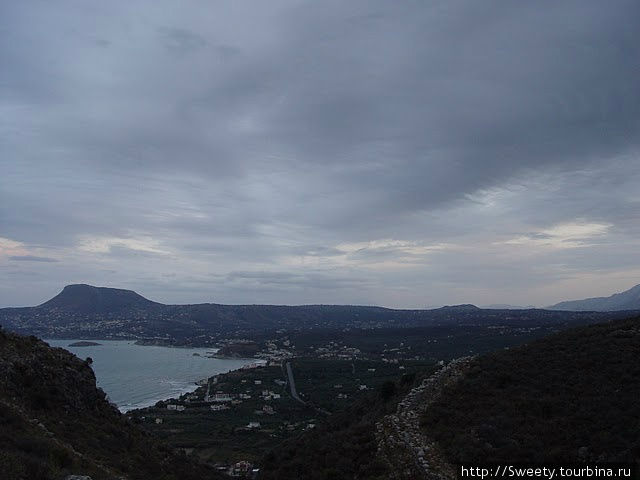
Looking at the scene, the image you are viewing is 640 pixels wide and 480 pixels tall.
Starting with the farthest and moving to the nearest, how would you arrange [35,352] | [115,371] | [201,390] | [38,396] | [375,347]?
[375,347], [115,371], [201,390], [35,352], [38,396]

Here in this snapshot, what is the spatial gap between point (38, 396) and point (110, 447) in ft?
10.3

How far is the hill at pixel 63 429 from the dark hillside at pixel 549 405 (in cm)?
925

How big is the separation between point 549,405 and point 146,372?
97988 mm

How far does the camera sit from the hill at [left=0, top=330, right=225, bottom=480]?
1096 centimetres

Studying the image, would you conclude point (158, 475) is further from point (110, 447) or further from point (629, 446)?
point (629, 446)

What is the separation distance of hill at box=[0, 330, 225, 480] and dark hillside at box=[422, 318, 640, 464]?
9247mm

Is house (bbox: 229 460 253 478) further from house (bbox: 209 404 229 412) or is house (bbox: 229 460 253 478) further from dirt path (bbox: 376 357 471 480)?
house (bbox: 209 404 229 412)

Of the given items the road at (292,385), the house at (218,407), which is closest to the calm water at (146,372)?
the house at (218,407)

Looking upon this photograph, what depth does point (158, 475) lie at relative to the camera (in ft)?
49.2

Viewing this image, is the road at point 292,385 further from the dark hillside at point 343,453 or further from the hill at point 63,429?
the hill at point 63,429

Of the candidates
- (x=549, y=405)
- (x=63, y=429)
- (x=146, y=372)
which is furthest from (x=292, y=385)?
(x=549, y=405)

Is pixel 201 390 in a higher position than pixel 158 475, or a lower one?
lower

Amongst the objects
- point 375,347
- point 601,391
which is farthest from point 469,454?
point 375,347

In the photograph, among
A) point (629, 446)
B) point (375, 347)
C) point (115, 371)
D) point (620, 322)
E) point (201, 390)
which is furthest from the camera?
point (375, 347)
